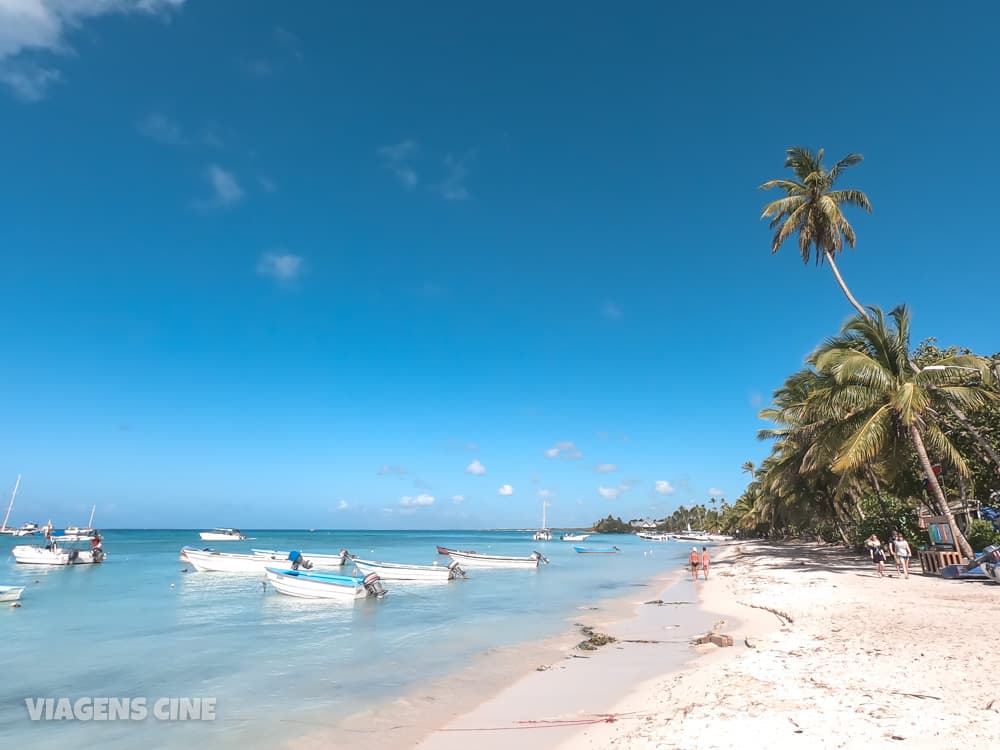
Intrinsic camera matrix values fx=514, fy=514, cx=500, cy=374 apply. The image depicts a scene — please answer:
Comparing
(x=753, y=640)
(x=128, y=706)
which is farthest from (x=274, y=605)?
(x=753, y=640)

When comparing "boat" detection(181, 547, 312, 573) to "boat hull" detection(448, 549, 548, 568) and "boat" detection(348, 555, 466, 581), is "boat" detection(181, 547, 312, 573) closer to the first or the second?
"boat" detection(348, 555, 466, 581)

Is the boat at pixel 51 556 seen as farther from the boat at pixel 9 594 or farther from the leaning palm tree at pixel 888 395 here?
the leaning palm tree at pixel 888 395

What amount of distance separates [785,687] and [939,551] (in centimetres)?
1618

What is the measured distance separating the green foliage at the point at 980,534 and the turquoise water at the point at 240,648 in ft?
47.5

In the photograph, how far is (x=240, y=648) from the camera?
567 inches

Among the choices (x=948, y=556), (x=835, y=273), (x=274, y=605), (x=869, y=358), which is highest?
(x=835, y=273)

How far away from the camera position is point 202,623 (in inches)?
720

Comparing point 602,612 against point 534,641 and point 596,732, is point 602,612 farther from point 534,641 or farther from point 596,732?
point 596,732

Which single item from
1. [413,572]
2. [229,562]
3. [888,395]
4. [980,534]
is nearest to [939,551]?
[980,534]

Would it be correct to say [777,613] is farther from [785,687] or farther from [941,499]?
[941,499]

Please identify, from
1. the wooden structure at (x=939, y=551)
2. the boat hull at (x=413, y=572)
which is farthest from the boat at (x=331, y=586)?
the wooden structure at (x=939, y=551)

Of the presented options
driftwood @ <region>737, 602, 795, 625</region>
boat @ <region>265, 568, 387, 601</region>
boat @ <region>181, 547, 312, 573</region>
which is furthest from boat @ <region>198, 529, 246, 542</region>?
driftwood @ <region>737, 602, 795, 625</region>

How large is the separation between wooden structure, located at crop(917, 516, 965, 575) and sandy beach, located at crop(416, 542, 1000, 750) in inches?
157

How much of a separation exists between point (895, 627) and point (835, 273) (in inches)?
662
